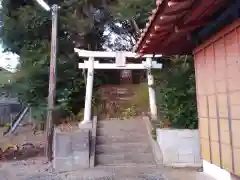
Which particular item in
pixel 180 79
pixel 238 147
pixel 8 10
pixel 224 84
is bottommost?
pixel 238 147

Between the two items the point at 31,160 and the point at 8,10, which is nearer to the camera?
the point at 31,160

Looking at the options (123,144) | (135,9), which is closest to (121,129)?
(123,144)

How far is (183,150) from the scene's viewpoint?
7758mm

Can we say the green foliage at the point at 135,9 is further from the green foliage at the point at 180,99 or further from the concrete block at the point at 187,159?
the concrete block at the point at 187,159

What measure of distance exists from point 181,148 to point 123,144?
1846mm

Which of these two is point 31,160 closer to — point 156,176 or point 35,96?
point 156,176

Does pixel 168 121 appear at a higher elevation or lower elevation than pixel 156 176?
higher

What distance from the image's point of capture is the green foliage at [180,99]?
861cm

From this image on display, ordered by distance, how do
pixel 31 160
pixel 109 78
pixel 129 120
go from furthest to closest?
pixel 109 78 → pixel 129 120 → pixel 31 160

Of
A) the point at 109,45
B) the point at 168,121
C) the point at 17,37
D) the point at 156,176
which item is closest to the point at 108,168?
the point at 156,176

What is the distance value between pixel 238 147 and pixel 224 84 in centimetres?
87

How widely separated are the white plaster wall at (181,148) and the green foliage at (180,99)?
2.46 ft

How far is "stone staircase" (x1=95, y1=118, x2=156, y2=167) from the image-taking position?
8110 mm

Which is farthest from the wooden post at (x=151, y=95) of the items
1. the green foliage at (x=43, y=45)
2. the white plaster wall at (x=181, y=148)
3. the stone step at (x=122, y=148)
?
the green foliage at (x=43, y=45)
